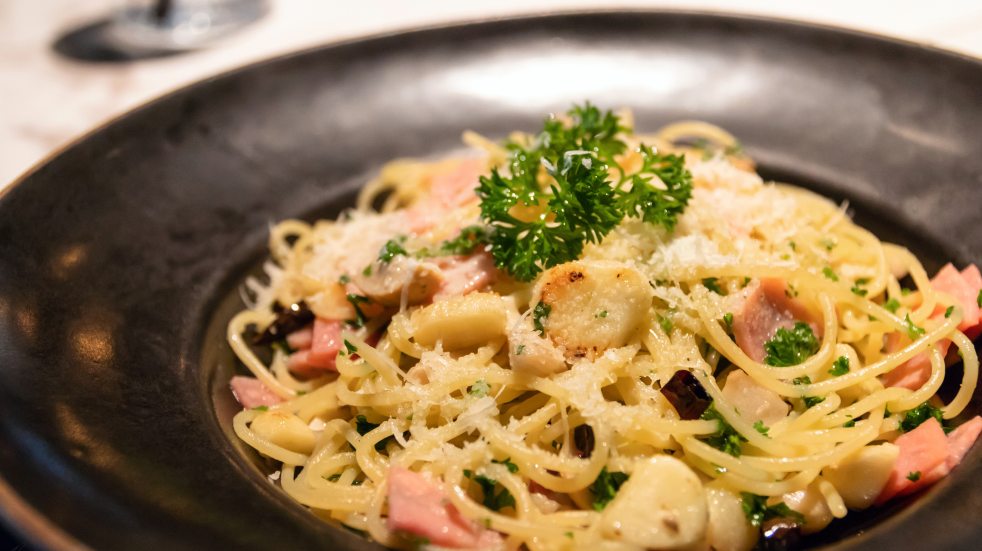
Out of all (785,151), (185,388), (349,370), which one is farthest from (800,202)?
(185,388)

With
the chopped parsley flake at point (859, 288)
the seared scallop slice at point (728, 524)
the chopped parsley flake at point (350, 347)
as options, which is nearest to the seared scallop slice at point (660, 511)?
the seared scallop slice at point (728, 524)

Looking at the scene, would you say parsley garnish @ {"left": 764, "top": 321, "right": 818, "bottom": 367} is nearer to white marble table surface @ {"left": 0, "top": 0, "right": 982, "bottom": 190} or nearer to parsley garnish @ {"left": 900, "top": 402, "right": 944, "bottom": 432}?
parsley garnish @ {"left": 900, "top": 402, "right": 944, "bottom": 432}

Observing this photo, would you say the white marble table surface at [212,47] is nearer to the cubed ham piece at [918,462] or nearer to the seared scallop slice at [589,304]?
the seared scallop slice at [589,304]

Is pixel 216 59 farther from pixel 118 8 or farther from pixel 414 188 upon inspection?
pixel 414 188

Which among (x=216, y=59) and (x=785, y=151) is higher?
(x=216, y=59)

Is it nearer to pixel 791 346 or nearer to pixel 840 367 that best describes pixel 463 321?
pixel 791 346

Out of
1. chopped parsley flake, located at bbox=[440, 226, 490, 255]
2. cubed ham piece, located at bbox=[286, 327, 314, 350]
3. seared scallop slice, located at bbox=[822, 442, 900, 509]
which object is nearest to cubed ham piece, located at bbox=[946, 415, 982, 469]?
seared scallop slice, located at bbox=[822, 442, 900, 509]
